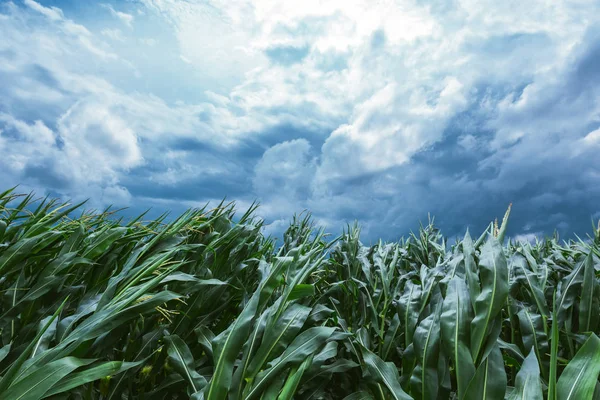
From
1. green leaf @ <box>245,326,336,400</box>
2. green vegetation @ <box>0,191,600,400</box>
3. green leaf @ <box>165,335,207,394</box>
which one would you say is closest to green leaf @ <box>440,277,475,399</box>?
green vegetation @ <box>0,191,600,400</box>

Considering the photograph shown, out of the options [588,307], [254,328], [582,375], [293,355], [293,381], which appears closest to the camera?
[582,375]

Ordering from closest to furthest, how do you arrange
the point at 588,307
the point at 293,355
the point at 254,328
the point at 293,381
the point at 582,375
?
the point at 582,375
the point at 293,381
the point at 293,355
the point at 254,328
the point at 588,307

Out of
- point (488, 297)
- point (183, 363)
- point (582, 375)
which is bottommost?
point (183, 363)

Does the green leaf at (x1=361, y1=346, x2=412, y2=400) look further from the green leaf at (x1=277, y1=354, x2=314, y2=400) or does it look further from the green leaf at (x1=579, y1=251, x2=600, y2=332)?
the green leaf at (x1=579, y1=251, x2=600, y2=332)

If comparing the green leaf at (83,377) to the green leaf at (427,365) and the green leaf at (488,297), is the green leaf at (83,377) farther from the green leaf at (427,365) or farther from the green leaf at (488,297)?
the green leaf at (488,297)

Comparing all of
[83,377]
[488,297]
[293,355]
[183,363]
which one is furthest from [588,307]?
[83,377]

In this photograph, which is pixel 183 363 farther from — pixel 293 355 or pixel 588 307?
pixel 588 307

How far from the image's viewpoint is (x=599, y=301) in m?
1.78

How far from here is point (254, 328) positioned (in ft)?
4.24

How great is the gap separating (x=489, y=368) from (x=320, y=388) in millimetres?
574

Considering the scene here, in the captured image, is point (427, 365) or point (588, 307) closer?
point (427, 365)

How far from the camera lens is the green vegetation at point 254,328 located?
3.42ft

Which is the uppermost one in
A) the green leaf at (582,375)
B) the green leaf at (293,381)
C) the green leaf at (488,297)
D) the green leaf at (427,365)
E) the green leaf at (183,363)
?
the green leaf at (488,297)

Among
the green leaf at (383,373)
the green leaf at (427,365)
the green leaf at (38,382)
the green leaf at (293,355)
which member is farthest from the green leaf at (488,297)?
the green leaf at (38,382)
